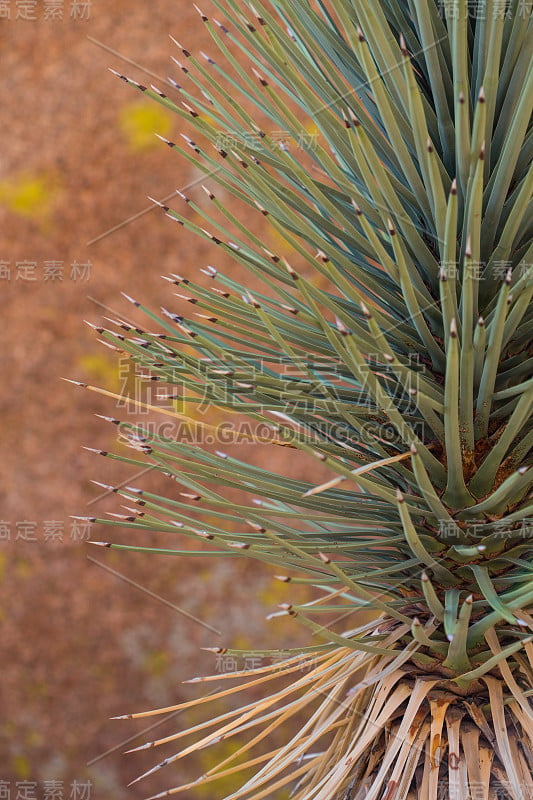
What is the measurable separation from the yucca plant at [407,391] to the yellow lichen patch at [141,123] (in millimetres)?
1210

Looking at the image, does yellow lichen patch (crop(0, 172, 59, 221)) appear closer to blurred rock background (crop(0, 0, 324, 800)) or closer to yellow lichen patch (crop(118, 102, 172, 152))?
blurred rock background (crop(0, 0, 324, 800))

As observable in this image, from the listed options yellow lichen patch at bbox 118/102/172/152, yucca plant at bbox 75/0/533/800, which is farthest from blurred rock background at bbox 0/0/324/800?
yucca plant at bbox 75/0/533/800

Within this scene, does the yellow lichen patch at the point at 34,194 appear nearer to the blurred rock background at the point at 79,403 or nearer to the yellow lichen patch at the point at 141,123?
the blurred rock background at the point at 79,403

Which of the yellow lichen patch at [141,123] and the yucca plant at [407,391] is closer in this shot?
the yucca plant at [407,391]

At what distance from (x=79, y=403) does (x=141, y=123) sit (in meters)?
0.61

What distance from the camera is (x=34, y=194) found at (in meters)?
1.64

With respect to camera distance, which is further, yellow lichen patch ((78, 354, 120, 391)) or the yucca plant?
yellow lichen patch ((78, 354, 120, 391))

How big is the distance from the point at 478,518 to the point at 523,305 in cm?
12

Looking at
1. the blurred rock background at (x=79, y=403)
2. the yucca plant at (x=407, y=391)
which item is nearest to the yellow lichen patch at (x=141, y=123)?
the blurred rock background at (x=79, y=403)

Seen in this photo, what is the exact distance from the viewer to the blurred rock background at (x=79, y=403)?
63.6 inches

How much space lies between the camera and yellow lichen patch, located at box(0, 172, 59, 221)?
1.64 metres

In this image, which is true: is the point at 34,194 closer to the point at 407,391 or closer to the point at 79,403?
the point at 79,403

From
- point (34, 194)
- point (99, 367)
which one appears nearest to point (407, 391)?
point (99, 367)

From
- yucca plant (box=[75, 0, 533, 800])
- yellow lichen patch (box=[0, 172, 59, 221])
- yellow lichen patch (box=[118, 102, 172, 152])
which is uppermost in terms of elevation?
yellow lichen patch (box=[118, 102, 172, 152])
